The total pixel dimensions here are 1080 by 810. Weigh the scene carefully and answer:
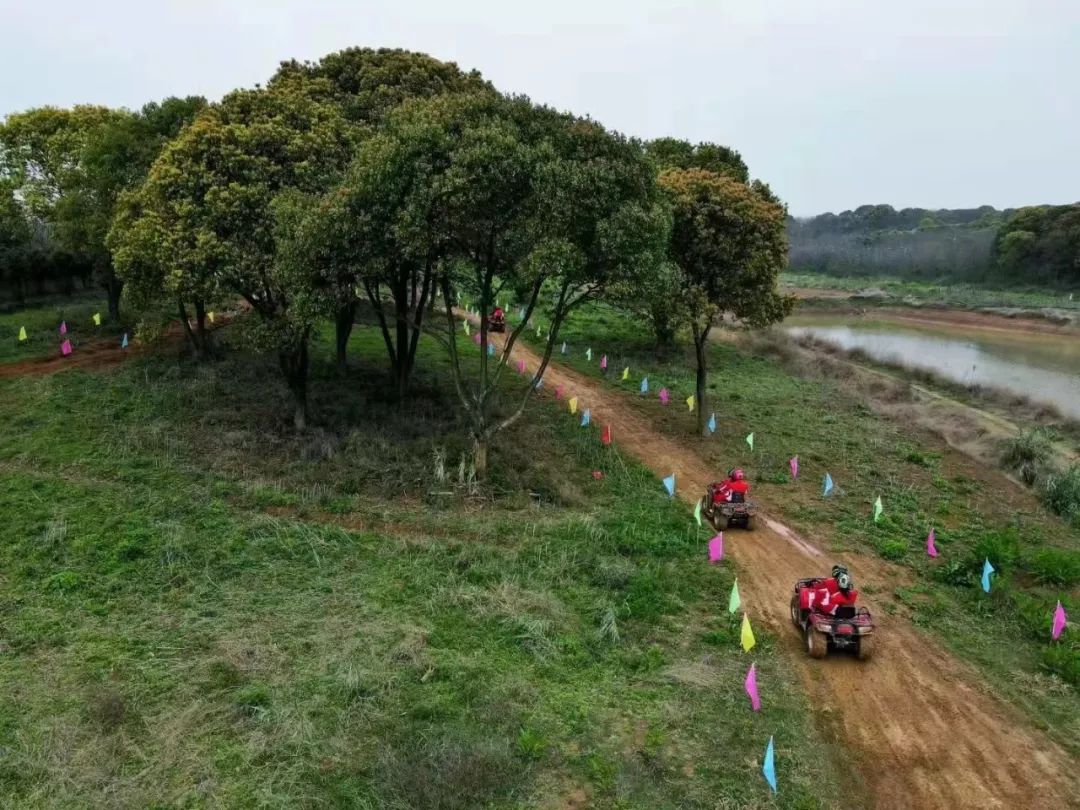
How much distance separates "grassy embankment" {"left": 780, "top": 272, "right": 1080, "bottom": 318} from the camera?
202ft

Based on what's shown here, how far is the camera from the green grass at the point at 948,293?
204ft

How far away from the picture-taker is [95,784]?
27.3 ft

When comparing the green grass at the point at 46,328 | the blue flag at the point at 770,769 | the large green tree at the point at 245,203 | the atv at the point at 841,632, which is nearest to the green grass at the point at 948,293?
the atv at the point at 841,632

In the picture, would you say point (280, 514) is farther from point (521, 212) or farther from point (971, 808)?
point (971, 808)

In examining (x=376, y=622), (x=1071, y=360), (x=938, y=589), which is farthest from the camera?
(x=1071, y=360)

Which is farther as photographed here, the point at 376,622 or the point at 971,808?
the point at 376,622

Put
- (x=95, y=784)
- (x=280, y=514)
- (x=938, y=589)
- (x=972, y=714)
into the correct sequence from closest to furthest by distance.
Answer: (x=95, y=784), (x=972, y=714), (x=938, y=589), (x=280, y=514)

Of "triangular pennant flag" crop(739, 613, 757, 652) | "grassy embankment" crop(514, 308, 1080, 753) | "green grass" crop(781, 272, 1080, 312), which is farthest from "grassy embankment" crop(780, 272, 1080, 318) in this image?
"triangular pennant flag" crop(739, 613, 757, 652)

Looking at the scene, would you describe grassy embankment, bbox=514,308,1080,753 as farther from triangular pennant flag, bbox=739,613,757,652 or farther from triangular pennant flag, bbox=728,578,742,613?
triangular pennant flag, bbox=739,613,757,652

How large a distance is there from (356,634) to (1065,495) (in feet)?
58.3

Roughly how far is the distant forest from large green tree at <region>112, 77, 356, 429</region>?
39.5 metres

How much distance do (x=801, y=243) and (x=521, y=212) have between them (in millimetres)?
102836

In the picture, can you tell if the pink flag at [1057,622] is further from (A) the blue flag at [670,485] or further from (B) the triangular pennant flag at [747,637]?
(A) the blue flag at [670,485]

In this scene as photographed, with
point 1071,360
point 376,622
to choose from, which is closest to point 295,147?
point 376,622
